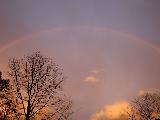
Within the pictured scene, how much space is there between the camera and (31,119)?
106 feet

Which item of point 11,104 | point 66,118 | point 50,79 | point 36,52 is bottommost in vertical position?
point 66,118

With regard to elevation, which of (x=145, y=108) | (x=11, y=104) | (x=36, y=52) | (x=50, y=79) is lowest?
(x=11, y=104)

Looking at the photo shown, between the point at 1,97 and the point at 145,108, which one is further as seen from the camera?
the point at 145,108

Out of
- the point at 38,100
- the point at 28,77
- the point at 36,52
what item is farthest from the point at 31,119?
the point at 36,52

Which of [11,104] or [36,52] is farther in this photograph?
[36,52]

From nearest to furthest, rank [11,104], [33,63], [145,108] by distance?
[11,104] < [33,63] < [145,108]

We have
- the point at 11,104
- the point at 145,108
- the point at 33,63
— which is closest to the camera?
the point at 11,104

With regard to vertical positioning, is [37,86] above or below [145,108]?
below

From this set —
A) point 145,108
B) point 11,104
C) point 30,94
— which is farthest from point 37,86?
point 145,108

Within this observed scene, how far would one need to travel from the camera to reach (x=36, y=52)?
34438 millimetres

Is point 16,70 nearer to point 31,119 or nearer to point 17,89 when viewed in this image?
point 17,89

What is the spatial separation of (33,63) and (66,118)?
7176mm

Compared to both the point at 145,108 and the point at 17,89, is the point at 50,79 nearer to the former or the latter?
the point at 17,89

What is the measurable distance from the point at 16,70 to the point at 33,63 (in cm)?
202
